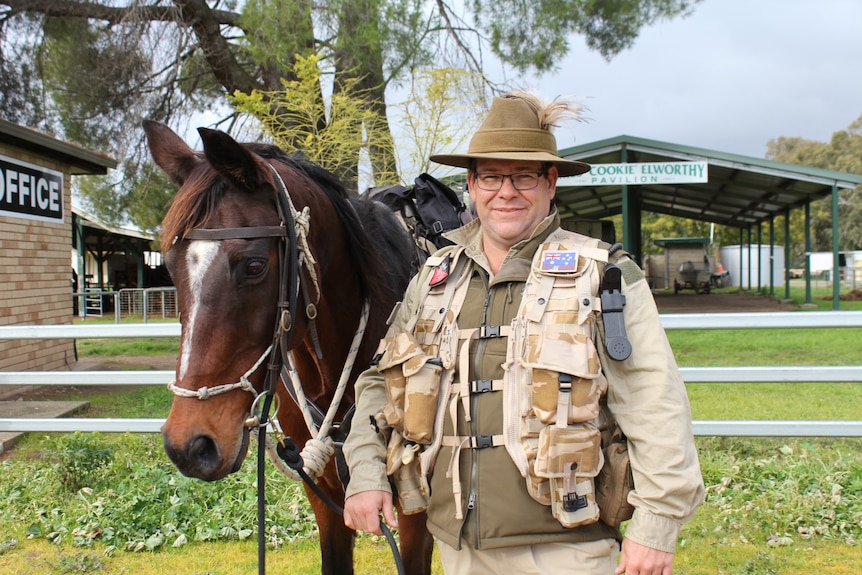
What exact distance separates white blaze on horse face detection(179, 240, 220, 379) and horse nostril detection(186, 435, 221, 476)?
18 centimetres

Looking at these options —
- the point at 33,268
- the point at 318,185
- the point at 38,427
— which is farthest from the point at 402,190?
the point at 33,268

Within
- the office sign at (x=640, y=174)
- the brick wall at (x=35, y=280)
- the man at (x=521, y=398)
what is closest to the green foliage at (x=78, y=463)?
the man at (x=521, y=398)

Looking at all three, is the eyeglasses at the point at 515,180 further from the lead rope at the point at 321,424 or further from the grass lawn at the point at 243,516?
the grass lawn at the point at 243,516

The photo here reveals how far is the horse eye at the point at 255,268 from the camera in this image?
1845 millimetres

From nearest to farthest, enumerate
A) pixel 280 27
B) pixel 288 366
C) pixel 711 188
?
pixel 288 366, pixel 280 27, pixel 711 188

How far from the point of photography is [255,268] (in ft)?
6.08

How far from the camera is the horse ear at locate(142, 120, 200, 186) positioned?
211cm

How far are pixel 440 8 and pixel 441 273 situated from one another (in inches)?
401

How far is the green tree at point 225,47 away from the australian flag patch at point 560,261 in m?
7.92

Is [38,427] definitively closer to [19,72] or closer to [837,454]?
[837,454]

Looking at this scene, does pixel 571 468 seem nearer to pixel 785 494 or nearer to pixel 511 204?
pixel 511 204

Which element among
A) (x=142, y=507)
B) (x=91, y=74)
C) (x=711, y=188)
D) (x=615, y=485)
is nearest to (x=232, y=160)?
(x=615, y=485)

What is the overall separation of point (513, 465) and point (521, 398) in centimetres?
18

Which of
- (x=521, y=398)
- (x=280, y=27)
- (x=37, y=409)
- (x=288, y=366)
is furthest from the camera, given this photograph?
(x=280, y=27)
